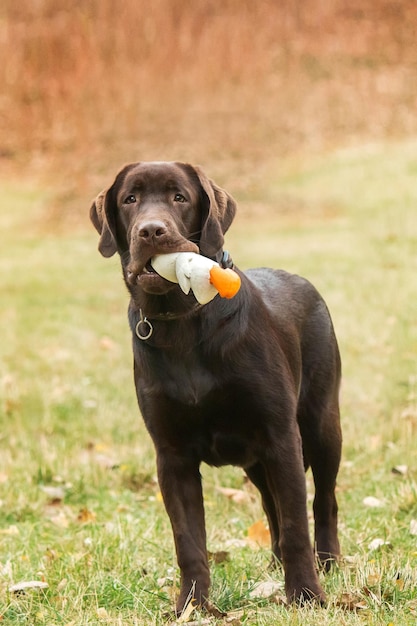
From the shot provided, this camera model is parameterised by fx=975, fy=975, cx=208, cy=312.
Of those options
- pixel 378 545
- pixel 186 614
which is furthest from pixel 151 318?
pixel 378 545

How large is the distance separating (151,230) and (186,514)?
1105 mm

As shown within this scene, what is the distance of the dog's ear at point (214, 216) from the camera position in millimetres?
3713

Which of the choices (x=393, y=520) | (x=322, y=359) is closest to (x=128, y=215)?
(x=322, y=359)

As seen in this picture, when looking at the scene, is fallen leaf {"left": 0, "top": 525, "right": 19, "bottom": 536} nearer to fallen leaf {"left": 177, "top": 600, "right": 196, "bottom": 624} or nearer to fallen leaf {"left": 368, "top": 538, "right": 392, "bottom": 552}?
fallen leaf {"left": 177, "top": 600, "right": 196, "bottom": 624}

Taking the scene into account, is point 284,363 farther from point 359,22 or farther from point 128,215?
point 359,22

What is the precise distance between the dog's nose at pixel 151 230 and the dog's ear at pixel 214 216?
30 cm

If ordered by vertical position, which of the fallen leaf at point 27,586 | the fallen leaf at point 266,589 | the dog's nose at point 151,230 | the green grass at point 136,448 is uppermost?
the dog's nose at point 151,230

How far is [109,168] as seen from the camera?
2398 centimetres

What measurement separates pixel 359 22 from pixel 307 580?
22.6 metres

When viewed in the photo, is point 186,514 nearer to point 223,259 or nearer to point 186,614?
point 186,614

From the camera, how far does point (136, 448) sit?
6.43 m

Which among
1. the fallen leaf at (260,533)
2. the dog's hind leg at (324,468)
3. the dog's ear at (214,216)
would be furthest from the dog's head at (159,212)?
the fallen leaf at (260,533)

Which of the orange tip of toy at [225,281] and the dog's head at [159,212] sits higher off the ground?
the dog's head at [159,212]

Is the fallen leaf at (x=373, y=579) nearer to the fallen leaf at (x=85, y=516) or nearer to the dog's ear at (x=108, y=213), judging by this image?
the dog's ear at (x=108, y=213)
